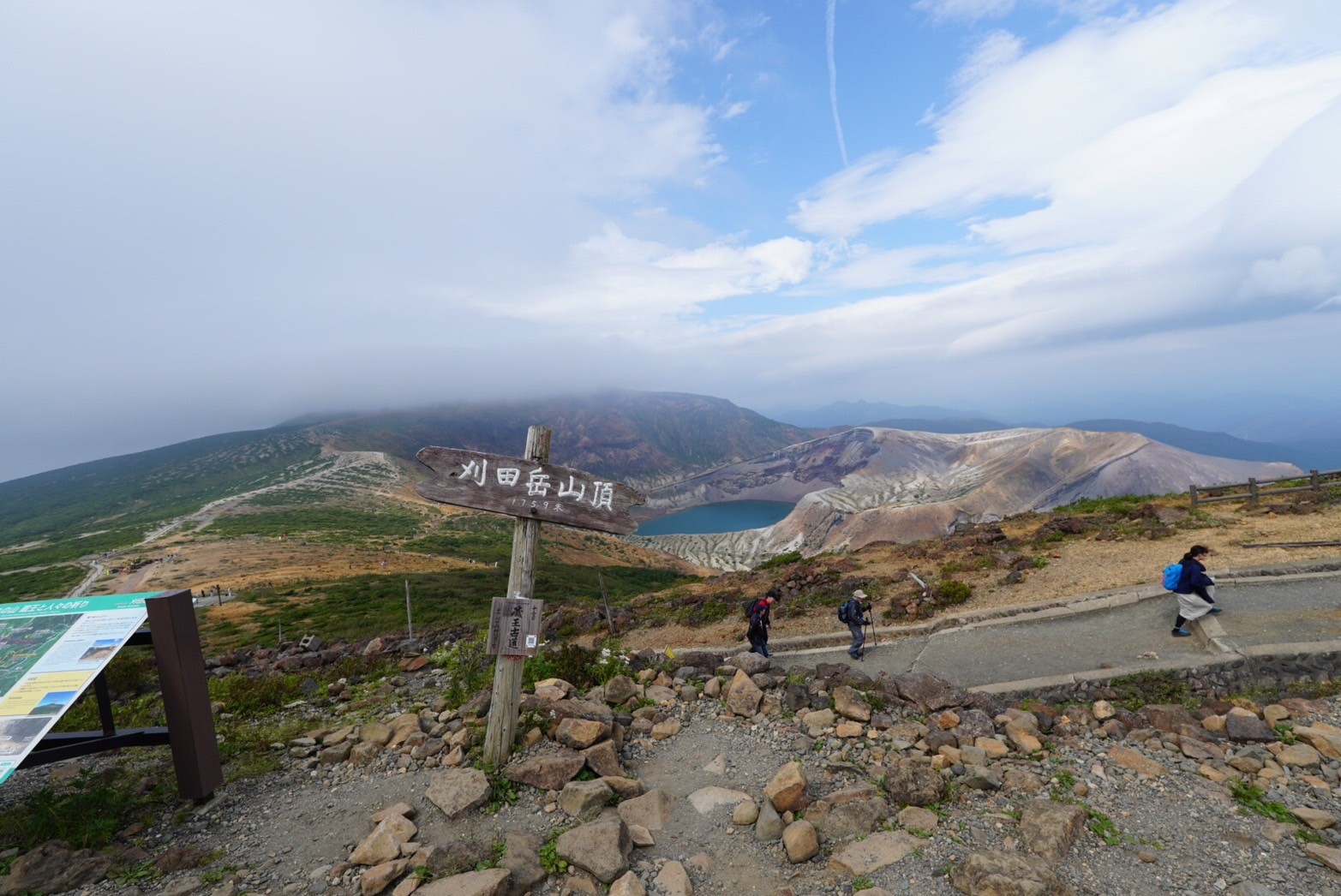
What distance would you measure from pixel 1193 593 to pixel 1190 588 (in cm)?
18

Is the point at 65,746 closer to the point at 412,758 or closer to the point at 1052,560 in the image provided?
the point at 412,758

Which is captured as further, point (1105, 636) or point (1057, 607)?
point (1057, 607)

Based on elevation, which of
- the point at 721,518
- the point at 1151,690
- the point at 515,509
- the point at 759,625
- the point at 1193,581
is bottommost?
the point at 721,518

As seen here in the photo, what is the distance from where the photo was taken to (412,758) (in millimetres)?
7211

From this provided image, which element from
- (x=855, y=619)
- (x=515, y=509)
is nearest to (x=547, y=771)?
(x=515, y=509)

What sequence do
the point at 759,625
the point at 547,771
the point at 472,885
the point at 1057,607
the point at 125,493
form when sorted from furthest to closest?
1. the point at 125,493
2. the point at 1057,607
3. the point at 759,625
4. the point at 547,771
5. the point at 472,885

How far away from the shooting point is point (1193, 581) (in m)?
10.4

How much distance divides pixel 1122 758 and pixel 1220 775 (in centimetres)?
86

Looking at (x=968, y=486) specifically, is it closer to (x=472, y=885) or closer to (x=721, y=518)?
(x=721, y=518)

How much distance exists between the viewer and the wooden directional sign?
22.7 feet

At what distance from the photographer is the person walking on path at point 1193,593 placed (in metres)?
10.3

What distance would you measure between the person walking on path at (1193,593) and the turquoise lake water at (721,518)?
136144 millimetres

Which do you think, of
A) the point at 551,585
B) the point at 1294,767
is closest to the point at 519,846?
the point at 1294,767

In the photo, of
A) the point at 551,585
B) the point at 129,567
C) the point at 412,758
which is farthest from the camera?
the point at 129,567
